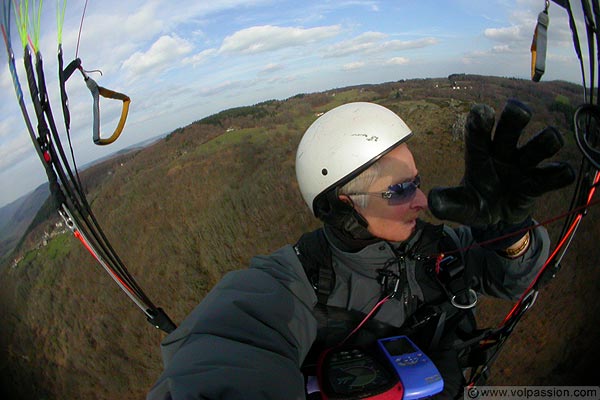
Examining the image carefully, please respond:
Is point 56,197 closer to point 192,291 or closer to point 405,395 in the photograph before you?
point 192,291

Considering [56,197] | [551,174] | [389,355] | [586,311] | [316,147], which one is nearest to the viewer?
[551,174]

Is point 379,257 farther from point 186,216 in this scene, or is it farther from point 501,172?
point 186,216

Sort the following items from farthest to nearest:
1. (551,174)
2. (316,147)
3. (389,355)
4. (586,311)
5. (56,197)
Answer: (586,311) → (316,147) → (56,197) → (389,355) → (551,174)

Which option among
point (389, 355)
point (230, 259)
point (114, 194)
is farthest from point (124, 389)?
point (389, 355)

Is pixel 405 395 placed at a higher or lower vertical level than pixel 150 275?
lower

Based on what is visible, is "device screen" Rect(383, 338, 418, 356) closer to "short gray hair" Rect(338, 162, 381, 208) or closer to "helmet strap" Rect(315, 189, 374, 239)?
"helmet strap" Rect(315, 189, 374, 239)

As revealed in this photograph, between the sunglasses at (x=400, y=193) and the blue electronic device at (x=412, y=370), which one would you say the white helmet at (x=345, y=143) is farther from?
the blue electronic device at (x=412, y=370)
